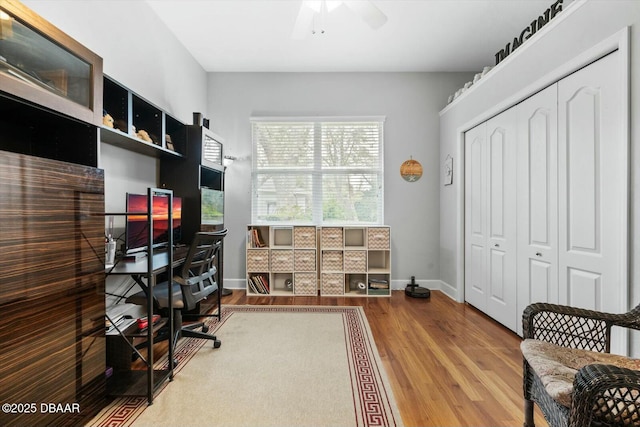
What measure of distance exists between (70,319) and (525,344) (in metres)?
2.14

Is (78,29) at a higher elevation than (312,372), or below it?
higher

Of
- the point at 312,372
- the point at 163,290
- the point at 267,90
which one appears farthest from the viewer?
the point at 267,90

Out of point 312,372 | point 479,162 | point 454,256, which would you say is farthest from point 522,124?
point 312,372

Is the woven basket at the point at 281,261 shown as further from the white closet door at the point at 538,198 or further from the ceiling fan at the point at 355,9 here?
the ceiling fan at the point at 355,9

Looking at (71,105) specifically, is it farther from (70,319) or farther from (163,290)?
(163,290)

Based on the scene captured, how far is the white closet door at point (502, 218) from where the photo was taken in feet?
8.89

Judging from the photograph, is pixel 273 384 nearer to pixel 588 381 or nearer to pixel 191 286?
pixel 191 286

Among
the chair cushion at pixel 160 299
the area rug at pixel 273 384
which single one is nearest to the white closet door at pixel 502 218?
the area rug at pixel 273 384

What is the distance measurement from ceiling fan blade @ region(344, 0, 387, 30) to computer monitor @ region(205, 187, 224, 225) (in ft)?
7.10

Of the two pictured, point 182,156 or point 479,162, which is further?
point 479,162

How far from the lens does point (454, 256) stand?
147 inches

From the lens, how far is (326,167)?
4.23 m

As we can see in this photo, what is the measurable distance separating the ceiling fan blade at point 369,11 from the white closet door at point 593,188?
4.52ft

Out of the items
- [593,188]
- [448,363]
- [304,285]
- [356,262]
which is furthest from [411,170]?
[448,363]
